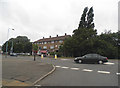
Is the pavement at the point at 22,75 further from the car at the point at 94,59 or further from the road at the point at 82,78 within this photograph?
the car at the point at 94,59

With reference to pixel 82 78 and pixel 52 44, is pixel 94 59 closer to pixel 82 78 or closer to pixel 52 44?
pixel 82 78

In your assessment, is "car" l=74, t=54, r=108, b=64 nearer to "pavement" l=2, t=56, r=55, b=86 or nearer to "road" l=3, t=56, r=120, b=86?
"road" l=3, t=56, r=120, b=86

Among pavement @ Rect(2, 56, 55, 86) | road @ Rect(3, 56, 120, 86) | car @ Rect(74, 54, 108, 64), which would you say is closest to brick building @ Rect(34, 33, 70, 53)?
car @ Rect(74, 54, 108, 64)

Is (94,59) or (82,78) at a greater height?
(94,59)

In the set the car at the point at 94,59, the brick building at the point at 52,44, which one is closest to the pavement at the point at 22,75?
the car at the point at 94,59

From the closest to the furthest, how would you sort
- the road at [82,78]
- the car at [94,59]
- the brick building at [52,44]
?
the road at [82,78], the car at [94,59], the brick building at [52,44]

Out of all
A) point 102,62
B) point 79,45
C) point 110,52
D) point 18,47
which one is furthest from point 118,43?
point 18,47

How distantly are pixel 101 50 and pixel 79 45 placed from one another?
6849 millimetres

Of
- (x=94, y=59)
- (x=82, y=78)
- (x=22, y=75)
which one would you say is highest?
(x=94, y=59)

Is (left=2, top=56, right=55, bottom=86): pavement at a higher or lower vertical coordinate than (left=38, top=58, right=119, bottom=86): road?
higher

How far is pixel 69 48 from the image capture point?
1208 inches

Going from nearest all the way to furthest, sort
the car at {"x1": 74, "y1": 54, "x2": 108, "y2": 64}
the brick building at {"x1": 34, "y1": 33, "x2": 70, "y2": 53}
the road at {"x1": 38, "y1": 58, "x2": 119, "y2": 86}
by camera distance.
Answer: the road at {"x1": 38, "y1": 58, "x2": 119, "y2": 86}, the car at {"x1": 74, "y1": 54, "x2": 108, "y2": 64}, the brick building at {"x1": 34, "y1": 33, "x2": 70, "y2": 53}

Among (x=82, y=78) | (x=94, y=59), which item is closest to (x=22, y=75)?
(x=82, y=78)

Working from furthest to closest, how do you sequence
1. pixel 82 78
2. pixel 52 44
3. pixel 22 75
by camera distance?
1. pixel 52 44
2. pixel 22 75
3. pixel 82 78
